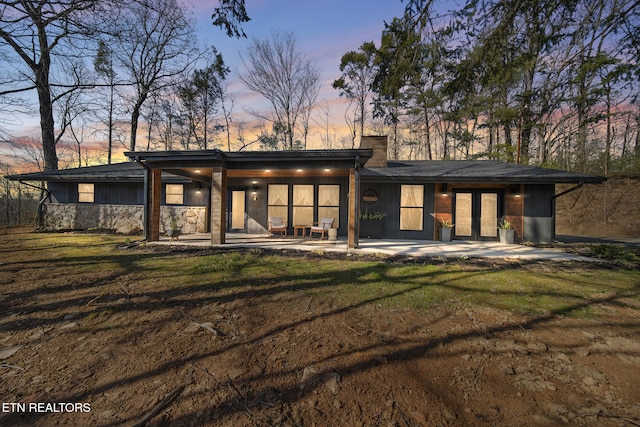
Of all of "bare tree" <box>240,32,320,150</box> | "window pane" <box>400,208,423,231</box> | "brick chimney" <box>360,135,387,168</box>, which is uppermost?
"bare tree" <box>240,32,320,150</box>

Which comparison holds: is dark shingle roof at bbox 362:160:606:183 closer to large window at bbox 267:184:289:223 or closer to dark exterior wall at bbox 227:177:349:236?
dark exterior wall at bbox 227:177:349:236

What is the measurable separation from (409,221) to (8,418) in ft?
32.0

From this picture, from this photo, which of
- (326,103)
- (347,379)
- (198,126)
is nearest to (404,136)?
(326,103)

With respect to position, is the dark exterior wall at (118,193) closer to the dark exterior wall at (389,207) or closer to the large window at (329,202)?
the large window at (329,202)

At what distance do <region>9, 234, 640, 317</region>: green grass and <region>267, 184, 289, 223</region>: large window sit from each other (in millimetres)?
4041

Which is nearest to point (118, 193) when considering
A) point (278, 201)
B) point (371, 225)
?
point (278, 201)

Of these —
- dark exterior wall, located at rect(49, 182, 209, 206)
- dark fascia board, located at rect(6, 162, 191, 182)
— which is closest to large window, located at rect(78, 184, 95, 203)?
dark exterior wall, located at rect(49, 182, 209, 206)

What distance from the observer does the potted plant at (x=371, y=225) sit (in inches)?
373

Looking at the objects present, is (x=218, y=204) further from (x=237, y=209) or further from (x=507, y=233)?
(x=507, y=233)

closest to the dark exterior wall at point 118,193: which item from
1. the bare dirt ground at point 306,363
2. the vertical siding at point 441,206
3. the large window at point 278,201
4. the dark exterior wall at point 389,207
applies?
the large window at point 278,201

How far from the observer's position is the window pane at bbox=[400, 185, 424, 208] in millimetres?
9625

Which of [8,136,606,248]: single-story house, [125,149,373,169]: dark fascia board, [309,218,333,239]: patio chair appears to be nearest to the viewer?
[125,149,373,169]: dark fascia board

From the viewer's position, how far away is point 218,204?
782cm

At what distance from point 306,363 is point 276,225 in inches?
315
